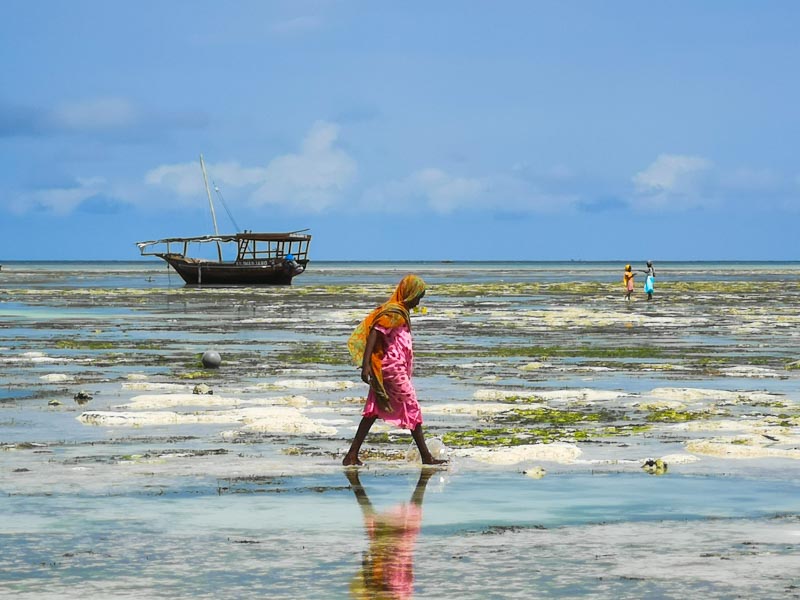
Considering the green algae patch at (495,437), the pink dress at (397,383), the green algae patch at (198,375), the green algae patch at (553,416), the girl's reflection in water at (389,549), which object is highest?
the pink dress at (397,383)

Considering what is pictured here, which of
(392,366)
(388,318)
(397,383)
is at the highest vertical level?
(388,318)

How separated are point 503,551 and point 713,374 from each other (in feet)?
43.2

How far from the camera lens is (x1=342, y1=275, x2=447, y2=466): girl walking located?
1194 cm

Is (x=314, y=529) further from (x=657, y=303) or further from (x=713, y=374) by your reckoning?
(x=657, y=303)

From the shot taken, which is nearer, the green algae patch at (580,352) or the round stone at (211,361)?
the round stone at (211,361)

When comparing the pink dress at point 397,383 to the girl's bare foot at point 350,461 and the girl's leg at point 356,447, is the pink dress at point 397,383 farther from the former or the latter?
the girl's bare foot at point 350,461

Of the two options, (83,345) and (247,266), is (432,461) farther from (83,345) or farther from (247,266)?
(247,266)

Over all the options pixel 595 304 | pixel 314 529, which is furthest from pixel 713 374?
pixel 595 304

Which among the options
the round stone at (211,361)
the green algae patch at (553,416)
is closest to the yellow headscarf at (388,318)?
the green algae patch at (553,416)

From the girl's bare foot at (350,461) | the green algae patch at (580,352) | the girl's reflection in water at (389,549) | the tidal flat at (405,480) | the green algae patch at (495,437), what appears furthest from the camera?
the green algae patch at (580,352)

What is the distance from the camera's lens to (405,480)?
11.2 m

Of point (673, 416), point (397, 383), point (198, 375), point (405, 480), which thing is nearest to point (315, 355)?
point (198, 375)

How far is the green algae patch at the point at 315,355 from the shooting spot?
77.2ft

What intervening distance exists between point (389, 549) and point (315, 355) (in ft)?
54.9
